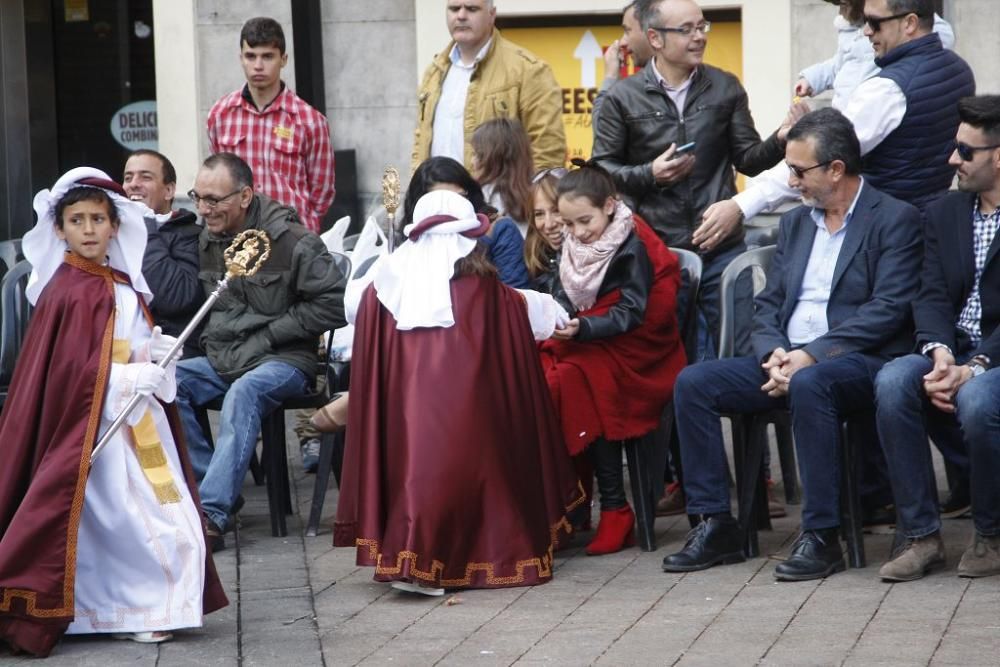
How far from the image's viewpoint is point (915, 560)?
20.9ft

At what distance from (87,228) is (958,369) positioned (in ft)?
9.75

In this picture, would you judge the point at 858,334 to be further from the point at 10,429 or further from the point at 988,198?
the point at 10,429

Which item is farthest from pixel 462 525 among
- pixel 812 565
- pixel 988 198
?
pixel 988 198

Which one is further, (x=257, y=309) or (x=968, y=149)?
(x=257, y=309)

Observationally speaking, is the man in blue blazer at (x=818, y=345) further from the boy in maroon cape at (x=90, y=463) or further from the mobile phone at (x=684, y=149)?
the boy in maroon cape at (x=90, y=463)

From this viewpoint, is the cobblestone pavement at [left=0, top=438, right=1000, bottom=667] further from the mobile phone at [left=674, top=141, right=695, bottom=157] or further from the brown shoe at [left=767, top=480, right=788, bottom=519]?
the mobile phone at [left=674, top=141, right=695, bottom=157]

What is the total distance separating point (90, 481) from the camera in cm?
602

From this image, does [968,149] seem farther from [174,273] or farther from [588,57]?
[588,57]

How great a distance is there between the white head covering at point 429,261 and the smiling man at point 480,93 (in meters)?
1.70

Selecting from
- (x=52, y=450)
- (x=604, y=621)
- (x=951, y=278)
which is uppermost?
(x=951, y=278)

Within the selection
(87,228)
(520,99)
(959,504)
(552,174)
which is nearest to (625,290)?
(552,174)

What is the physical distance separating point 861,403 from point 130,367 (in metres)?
2.55

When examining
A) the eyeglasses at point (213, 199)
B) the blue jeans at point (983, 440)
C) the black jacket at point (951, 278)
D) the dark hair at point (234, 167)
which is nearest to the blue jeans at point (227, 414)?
the eyeglasses at point (213, 199)

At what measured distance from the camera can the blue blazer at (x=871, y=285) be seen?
21.9 feet
